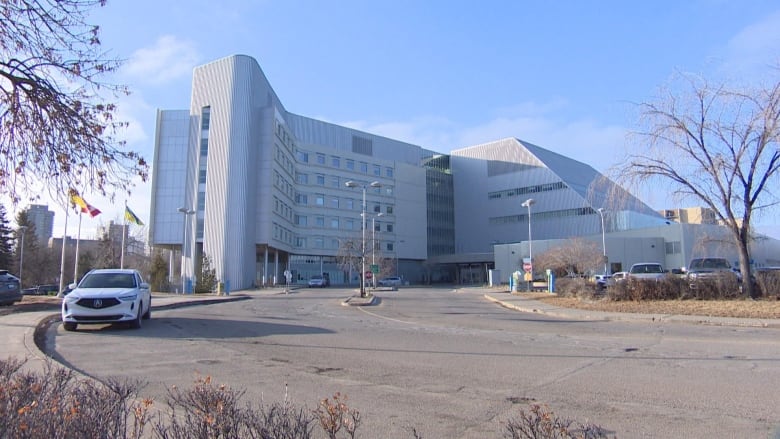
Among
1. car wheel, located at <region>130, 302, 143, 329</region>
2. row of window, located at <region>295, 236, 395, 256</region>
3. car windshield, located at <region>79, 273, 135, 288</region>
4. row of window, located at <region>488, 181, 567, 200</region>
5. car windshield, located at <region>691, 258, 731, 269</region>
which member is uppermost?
row of window, located at <region>488, 181, 567, 200</region>

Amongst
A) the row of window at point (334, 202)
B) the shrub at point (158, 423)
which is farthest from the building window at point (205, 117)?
the shrub at point (158, 423)

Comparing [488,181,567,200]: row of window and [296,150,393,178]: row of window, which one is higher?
[296,150,393,178]: row of window

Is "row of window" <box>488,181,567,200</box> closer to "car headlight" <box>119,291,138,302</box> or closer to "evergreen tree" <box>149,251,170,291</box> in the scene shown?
"evergreen tree" <box>149,251,170,291</box>

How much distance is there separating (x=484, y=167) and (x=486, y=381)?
100m

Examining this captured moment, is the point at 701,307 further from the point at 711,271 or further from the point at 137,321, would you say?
the point at 137,321

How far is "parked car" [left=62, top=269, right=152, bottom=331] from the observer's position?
45.5ft

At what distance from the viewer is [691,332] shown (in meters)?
14.6

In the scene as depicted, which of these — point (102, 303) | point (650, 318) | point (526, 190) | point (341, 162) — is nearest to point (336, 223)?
point (341, 162)

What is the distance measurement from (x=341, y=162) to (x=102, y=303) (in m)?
82.9

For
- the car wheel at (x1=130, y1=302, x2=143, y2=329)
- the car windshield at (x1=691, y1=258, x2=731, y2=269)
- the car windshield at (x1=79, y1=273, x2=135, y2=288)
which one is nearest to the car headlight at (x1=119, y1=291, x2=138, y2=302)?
the car wheel at (x1=130, y1=302, x2=143, y2=329)

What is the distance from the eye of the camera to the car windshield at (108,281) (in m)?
15.1

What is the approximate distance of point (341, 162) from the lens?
96000mm

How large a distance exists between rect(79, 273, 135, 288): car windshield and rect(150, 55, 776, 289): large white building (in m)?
28.4

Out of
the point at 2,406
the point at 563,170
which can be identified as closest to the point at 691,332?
the point at 2,406
